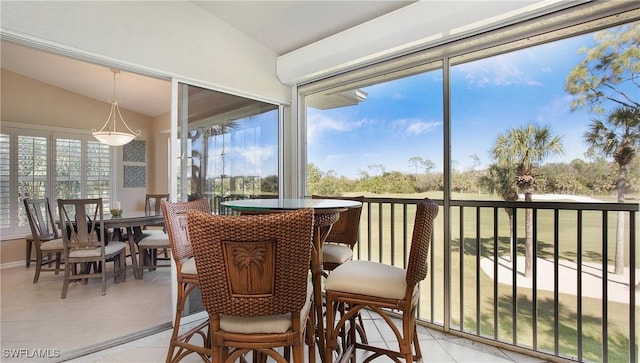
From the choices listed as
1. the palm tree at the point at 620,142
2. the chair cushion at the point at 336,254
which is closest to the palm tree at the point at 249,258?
the chair cushion at the point at 336,254

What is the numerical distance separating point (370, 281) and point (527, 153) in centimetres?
162

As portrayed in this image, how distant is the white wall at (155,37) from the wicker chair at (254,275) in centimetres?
185

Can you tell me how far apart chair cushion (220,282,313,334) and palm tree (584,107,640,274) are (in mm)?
2156

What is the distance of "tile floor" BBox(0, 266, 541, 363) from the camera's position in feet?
6.71

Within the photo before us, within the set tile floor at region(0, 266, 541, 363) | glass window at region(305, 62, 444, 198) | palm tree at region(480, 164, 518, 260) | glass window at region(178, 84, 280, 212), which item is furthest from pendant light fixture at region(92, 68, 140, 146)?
Result: palm tree at region(480, 164, 518, 260)

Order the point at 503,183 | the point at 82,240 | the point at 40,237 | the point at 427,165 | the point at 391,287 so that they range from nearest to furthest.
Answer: the point at 391,287, the point at 503,183, the point at 427,165, the point at 82,240, the point at 40,237

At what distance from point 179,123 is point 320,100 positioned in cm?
162

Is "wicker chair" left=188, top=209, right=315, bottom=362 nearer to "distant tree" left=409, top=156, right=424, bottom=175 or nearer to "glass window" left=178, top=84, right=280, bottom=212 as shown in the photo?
"glass window" left=178, top=84, right=280, bottom=212

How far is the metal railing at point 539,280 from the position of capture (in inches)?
74.2

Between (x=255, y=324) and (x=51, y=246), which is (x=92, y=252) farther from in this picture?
(x=255, y=324)

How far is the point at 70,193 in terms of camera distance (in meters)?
4.96

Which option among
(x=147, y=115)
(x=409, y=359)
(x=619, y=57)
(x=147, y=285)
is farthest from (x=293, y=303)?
(x=147, y=115)

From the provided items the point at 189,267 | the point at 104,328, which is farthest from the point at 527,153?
the point at 104,328

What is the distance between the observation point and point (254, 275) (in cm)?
111
